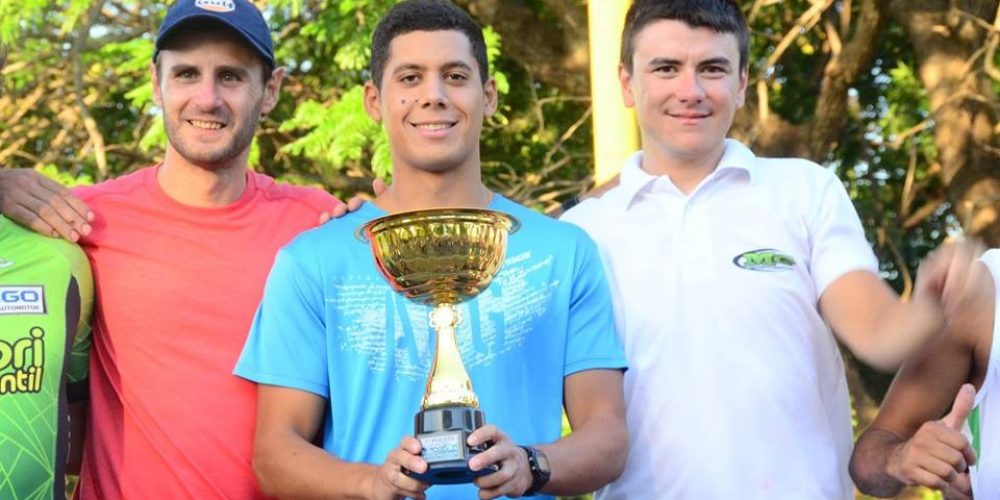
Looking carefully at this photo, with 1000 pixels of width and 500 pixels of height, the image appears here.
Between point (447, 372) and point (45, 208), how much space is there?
1431mm

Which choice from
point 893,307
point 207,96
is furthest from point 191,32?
point 893,307

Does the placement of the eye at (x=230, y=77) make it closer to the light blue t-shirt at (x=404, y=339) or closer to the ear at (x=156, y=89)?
the ear at (x=156, y=89)

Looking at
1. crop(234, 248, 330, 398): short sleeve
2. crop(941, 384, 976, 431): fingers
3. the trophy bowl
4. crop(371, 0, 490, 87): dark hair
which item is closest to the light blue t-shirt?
crop(234, 248, 330, 398): short sleeve

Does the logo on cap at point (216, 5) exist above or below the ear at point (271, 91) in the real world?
above

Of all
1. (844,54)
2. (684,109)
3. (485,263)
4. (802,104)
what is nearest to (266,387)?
(485,263)

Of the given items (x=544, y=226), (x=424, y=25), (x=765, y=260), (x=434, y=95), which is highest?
(x=424, y=25)

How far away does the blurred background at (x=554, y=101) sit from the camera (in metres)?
10.7

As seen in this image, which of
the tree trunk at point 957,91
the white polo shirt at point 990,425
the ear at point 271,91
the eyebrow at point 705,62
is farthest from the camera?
the tree trunk at point 957,91

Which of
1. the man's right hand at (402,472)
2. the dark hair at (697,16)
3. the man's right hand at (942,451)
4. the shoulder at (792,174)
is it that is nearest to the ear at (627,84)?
the dark hair at (697,16)

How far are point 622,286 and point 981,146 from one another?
752 cm

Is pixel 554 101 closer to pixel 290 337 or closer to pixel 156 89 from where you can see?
pixel 156 89

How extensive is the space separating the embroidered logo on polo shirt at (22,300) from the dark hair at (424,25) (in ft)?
3.60

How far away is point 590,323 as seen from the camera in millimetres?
4152

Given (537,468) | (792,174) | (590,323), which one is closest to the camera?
(537,468)
